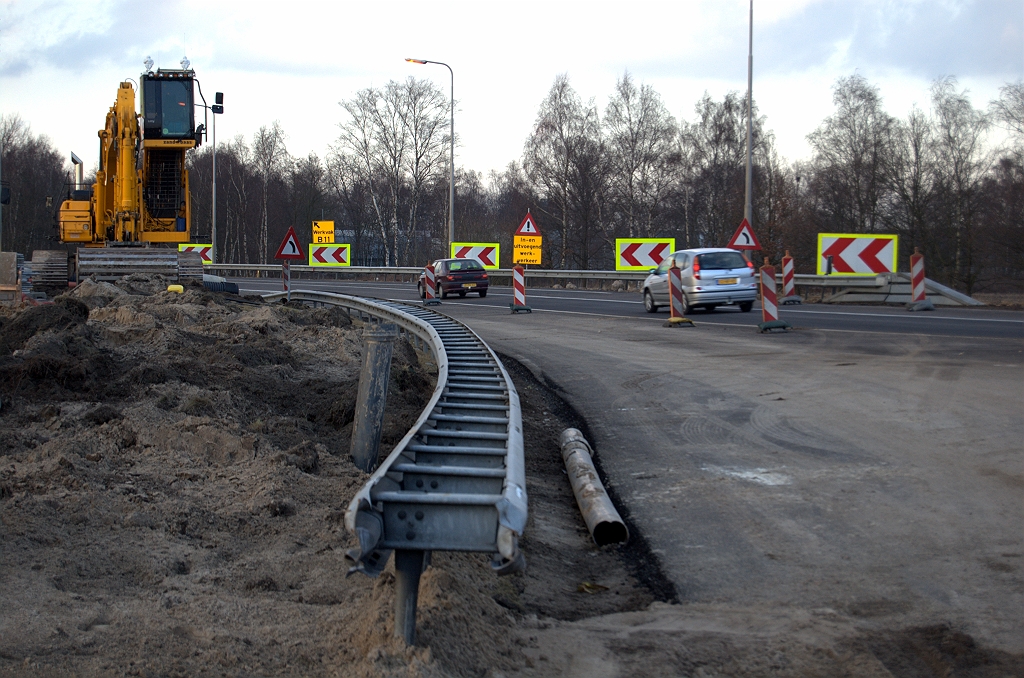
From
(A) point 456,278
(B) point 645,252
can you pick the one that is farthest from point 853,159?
(A) point 456,278

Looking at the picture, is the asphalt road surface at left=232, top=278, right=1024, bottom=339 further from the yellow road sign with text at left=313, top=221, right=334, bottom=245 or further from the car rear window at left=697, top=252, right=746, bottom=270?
the yellow road sign with text at left=313, top=221, right=334, bottom=245

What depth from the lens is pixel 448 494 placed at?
3.66 metres

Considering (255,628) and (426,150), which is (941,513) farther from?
(426,150)

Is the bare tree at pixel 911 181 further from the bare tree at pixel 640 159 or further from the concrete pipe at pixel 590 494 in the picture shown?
the concrete pipe at pixel 590 494

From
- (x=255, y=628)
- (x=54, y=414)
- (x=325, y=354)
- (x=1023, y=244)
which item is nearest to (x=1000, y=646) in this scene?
(x=255, y=628)

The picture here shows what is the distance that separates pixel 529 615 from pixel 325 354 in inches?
332

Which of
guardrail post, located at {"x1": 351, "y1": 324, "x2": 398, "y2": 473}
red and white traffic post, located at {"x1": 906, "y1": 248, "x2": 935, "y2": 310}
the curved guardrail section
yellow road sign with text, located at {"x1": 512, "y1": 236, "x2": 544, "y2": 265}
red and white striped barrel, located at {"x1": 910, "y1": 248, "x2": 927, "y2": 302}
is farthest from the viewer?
yellow road sign with text, located at {"x1": 512, "y1": 236, "x2": 544, "y2": 265}

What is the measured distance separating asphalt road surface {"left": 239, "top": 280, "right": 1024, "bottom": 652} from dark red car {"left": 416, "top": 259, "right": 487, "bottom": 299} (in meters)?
16.4

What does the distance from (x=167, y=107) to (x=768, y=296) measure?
1308 centimetres

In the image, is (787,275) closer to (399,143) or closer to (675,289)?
(675,289)

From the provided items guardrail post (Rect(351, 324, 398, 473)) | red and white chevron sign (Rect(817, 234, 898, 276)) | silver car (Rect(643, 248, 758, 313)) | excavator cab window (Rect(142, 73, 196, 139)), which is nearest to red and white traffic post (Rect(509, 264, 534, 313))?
silver car (Rect(643, 248, 758, 313))

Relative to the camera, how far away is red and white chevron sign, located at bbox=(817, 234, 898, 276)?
2653 centimetres

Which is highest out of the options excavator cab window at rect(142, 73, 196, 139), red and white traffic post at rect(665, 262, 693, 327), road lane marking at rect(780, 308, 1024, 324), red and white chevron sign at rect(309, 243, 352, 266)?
excavator cab window at rect(142, 73, 196, 139)

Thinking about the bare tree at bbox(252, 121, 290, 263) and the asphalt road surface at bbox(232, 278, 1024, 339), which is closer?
the asphalt road surface at bbox(232, 278, 1024, 339)
